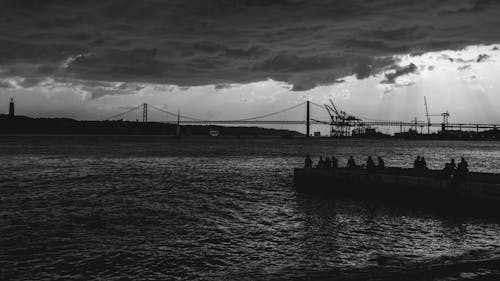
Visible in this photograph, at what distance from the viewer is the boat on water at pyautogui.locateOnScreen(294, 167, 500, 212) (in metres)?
22.5

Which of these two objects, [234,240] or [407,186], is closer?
[234,240]

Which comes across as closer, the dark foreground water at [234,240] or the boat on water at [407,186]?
the dark foreground water at [234,240]

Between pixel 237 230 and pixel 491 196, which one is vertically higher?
pixel 491 196

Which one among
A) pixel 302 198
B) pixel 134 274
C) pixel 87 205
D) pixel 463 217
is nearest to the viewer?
pixel 134 274

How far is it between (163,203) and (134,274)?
14694 millimetres

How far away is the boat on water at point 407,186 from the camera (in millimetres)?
22511

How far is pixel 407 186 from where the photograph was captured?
1061 inches

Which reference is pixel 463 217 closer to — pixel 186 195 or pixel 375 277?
pixel 375 277

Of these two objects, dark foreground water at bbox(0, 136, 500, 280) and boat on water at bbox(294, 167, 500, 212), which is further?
boat on water at bbox(294, 167, 500, 212)

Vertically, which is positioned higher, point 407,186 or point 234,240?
point 407,186

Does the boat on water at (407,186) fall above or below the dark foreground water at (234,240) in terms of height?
above

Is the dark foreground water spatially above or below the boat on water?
below

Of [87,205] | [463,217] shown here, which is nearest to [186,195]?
[87,205]

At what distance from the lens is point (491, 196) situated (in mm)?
21641
